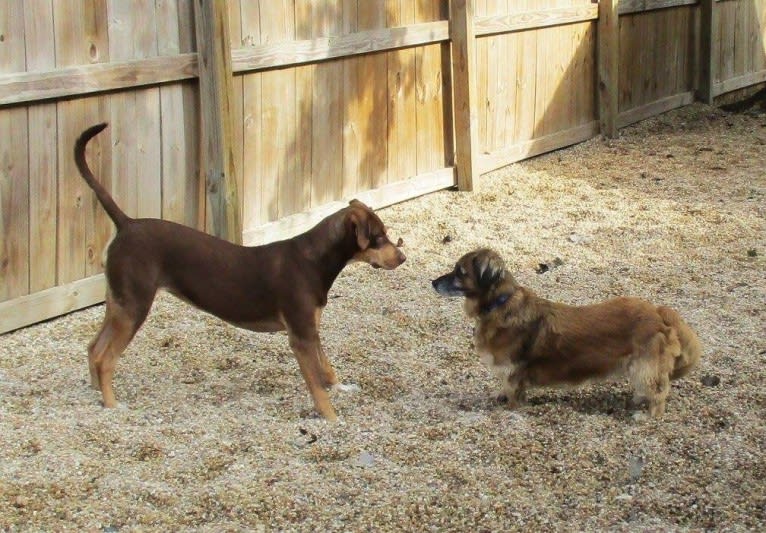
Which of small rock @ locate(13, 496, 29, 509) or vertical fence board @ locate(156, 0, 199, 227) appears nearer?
small rock @ locate(13, 496, 29, 509)

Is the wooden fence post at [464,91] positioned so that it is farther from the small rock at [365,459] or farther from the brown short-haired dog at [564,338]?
the small rock at [365,459]

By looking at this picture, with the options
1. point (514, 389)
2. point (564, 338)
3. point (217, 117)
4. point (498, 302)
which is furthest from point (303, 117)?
point (564, 338)

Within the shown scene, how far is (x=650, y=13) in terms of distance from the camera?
1475 cm

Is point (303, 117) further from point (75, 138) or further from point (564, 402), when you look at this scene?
point (564, 402)

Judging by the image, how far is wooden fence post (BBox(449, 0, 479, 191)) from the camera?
1068 centimetres

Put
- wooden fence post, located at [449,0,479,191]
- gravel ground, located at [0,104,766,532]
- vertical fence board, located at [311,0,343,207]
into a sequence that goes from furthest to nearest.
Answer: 1. wooden fence post, located at [449,0,479,191]
2. vertical fence board, located at [311,0,343,207]
3. gravel ground, located at [0,104,766,532]

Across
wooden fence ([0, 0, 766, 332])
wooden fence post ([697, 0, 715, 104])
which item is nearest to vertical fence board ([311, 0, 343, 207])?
wooden fence ([0, 0, 766, 332])

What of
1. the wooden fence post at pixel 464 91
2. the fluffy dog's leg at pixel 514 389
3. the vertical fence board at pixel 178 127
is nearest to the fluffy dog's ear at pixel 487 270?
the fluffy dog's leg at pixel 514 389

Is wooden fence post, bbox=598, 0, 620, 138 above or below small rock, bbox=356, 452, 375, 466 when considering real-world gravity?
above

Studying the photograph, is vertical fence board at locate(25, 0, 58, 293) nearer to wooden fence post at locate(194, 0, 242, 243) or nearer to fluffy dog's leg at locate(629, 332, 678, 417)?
wooden fence post at locate(194, 0, 242, 243)

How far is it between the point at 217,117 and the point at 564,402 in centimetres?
332

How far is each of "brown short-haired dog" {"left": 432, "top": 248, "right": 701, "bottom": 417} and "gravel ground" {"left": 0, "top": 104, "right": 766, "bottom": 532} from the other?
0.21 m

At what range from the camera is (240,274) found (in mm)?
5840

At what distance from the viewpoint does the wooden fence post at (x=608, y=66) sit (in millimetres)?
13477
